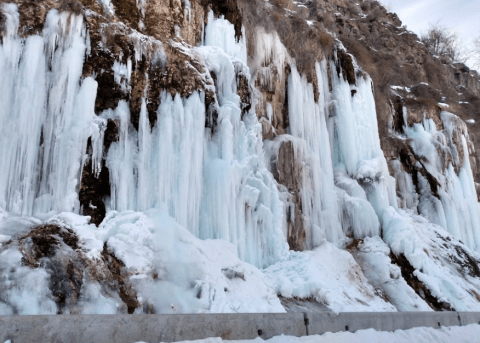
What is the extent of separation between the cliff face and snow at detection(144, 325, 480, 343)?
193 cm

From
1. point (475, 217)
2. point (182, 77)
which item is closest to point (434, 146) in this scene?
point (475, 217)

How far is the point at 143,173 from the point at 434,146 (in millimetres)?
15584

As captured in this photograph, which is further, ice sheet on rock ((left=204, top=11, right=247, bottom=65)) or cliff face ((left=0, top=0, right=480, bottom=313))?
ice sheet on rock ((left=204, top=11, right=247, bottom=65))

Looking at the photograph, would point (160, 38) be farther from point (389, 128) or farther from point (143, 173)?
point (389, 128)

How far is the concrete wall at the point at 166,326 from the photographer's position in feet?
11.3

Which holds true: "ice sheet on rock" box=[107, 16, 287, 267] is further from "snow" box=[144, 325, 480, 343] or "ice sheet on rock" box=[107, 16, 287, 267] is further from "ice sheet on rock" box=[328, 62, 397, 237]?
"ice sheet on rock" box=[328, 62, 397, 237]

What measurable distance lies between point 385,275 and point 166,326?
938cm

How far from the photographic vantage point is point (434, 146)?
66.4 ft

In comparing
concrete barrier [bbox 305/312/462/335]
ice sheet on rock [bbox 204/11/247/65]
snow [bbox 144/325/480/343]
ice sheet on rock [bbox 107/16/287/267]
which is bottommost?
snow [bbox 144/325/480/343]

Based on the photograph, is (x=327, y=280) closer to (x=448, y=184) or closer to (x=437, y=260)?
(x=437, y=260)

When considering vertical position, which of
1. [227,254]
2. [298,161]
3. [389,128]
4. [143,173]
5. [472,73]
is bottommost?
[227,254]

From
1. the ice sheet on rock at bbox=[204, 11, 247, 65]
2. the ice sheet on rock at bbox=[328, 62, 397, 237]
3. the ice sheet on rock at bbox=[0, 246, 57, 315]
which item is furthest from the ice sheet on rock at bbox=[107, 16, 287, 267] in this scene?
the ice sheet on rock at bbox=[328, 62, 397, 237]

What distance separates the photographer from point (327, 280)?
10438 mm

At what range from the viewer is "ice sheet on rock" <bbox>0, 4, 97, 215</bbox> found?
25.8 feet
